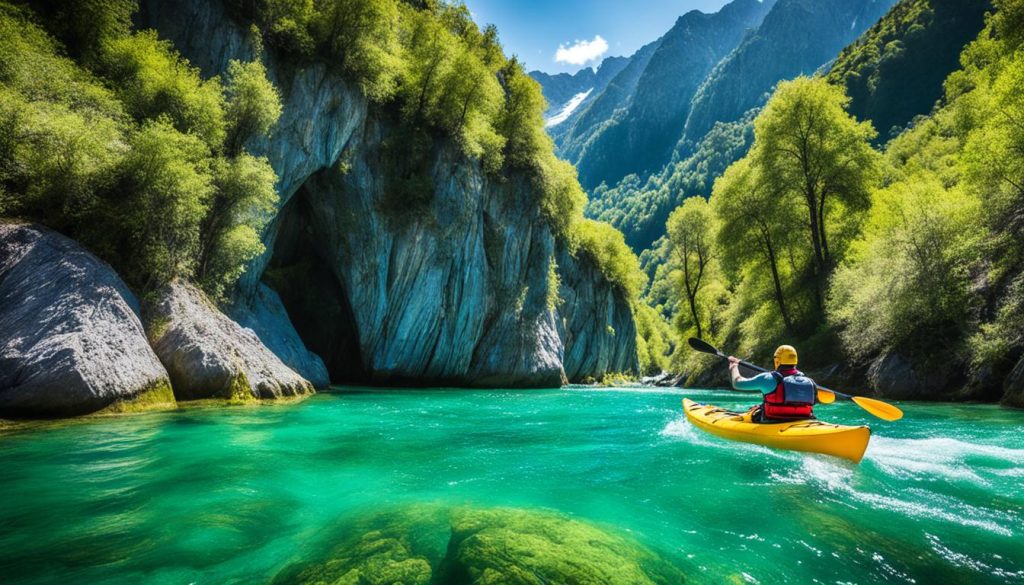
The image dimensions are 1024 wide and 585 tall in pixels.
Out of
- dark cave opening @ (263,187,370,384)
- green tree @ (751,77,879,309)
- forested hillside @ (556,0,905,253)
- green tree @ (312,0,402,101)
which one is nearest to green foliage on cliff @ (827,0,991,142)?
green tree @ (751,77,879,309)

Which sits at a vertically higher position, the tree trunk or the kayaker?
the tree trunk

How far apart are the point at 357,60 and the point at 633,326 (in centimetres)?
4069

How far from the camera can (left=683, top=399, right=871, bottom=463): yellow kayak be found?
724 cm

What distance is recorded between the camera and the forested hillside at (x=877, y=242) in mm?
15555

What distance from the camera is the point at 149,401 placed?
10477 millimetres

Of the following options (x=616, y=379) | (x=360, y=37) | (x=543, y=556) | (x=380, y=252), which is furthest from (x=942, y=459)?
(x=616, y=379)

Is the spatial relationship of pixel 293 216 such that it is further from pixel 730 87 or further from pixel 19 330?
pixel 730 87

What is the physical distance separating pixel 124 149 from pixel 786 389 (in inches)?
628

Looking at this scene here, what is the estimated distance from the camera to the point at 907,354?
58.3ft

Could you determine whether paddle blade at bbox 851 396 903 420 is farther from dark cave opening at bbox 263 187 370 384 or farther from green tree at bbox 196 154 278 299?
dark cave opening at bbox 263 187 370 384

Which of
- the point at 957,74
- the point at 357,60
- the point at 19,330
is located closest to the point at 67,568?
the point at 19,330

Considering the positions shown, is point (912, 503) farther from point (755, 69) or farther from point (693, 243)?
point (755, 69)

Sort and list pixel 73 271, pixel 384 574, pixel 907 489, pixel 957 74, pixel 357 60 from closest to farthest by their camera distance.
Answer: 1. pixel 384 574
2. pixel 907 489
3. pixel 73 271
4. pixel 357 60
5. pixel 957 74

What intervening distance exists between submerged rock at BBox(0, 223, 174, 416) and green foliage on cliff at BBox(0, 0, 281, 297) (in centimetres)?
115
